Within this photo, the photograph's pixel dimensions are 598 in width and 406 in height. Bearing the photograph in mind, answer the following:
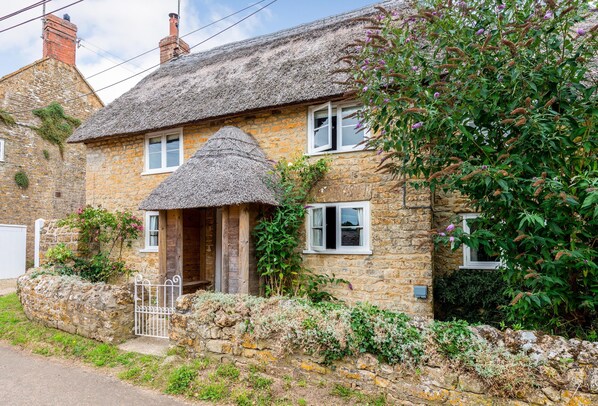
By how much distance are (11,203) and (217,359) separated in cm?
1536

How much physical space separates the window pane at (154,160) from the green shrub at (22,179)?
875 centimetres

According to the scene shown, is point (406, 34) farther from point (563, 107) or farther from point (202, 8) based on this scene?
point (202, 8)

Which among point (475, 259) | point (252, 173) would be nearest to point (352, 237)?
point (252, 173)

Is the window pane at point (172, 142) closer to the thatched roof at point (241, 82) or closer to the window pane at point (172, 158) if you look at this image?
the window pane at point (172, 158)

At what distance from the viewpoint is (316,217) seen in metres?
8.70

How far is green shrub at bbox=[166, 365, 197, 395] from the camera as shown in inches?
188

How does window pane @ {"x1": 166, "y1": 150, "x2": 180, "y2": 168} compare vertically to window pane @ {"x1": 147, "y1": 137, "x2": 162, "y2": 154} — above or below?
below

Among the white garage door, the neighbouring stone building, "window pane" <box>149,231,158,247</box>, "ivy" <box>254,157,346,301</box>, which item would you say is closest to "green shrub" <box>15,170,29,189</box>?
the neighbouring stone building

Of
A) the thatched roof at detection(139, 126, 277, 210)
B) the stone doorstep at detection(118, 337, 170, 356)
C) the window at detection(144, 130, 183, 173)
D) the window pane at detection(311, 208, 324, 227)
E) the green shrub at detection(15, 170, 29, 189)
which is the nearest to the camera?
the stone doorstep at detection(118, 337, 170, 356)

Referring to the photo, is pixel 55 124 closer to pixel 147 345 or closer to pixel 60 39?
pixel 60 39

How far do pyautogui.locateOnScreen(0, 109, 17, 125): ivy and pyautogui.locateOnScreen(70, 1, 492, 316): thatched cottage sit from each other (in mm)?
6290

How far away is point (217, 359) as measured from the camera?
5.09 m

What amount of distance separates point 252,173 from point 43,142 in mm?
14263

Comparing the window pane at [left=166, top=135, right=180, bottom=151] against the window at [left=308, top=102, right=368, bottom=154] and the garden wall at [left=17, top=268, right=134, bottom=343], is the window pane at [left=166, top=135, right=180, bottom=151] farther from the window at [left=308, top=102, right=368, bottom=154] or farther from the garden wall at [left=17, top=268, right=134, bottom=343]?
the garden wall at [left=17, top=268, right=134, bottom=343]
